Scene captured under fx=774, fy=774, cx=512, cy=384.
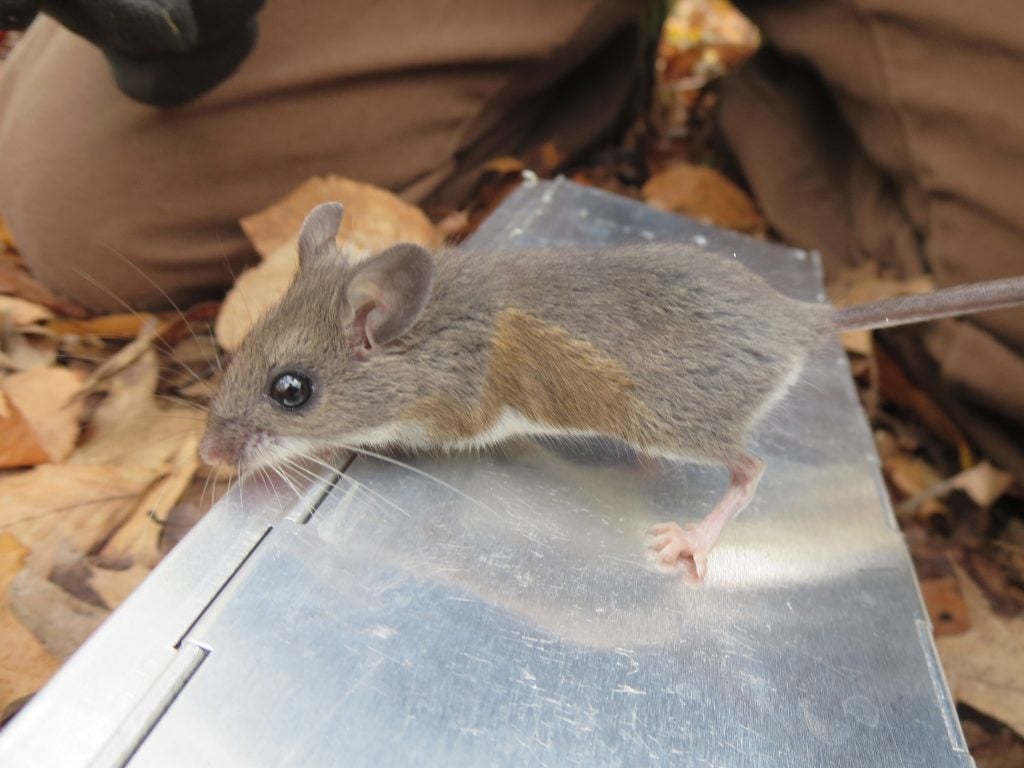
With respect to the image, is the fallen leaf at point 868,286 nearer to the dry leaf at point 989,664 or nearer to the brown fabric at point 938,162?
the brown fabric at point 938,162

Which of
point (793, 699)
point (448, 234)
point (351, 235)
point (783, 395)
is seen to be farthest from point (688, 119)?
point (793, 699)

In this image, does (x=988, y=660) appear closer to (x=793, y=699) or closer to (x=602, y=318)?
(x=793, y=699)

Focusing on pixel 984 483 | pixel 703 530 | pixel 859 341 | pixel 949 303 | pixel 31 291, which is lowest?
pixel 984 483

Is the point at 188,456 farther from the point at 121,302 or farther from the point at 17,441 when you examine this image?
the point at 121,302

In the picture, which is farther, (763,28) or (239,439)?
(763,28)

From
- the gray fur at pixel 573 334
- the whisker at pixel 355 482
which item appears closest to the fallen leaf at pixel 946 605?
the gray fur at pixel 573 334

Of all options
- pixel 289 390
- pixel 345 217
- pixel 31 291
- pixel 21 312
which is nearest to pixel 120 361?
pixel 21 312

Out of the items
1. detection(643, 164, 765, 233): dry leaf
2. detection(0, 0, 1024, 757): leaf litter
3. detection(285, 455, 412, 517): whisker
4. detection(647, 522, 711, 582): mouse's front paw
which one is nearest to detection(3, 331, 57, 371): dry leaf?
detection(0, 0, 1024, 757): leaf litter
